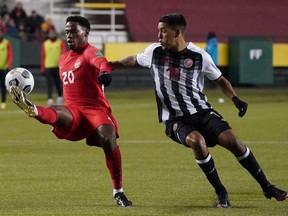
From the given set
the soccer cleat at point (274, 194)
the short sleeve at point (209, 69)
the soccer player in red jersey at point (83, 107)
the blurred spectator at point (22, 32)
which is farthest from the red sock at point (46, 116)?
the blurred spectator at point (22, 32)

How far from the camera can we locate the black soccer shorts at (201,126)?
941 centimetres

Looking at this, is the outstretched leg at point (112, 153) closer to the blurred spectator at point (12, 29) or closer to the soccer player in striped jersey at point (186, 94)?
the soccer player in striped jersey at point (186, 94)

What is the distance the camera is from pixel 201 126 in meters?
9.54

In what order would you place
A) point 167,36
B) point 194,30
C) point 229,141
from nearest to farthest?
point 229,141, point 167,36, point 194,30

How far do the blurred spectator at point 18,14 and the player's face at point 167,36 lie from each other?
23875mm

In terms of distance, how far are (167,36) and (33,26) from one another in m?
24.0

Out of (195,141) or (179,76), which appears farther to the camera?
(179,76)

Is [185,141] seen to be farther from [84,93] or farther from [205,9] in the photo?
[205,9]

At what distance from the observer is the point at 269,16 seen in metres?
38.0

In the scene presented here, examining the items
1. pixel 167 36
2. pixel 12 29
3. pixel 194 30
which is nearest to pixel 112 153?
pixel 167 36

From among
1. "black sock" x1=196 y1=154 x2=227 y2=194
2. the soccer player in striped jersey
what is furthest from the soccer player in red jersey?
"black sock" x1=196 y1=154 x2=227 y2=194

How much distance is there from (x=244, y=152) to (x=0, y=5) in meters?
25.7

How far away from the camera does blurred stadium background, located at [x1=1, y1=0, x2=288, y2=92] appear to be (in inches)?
1291

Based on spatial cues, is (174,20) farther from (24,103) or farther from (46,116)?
(24,103)
